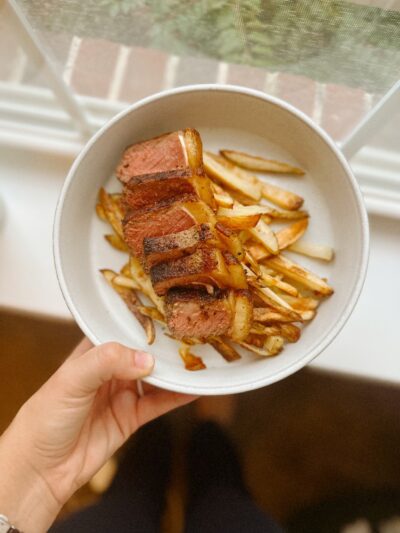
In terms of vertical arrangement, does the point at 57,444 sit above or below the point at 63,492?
above

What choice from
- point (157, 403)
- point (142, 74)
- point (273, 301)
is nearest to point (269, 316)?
point (273, 301)

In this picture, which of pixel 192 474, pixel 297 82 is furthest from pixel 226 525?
pixel 297 82

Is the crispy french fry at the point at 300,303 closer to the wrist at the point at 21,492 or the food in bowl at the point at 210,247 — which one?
the food in bowl at the point at 210,247

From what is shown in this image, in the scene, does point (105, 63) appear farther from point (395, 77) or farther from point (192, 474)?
point (192, 474)

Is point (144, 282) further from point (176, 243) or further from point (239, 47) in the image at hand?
point (239, 47)

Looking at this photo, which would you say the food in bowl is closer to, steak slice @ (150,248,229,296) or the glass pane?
A: steak slice @ (150,248,229,296)
